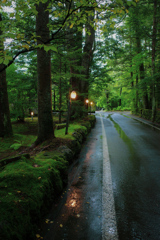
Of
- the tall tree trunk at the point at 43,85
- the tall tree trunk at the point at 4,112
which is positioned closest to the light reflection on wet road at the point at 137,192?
the tall tree trunk at the point at 43,85

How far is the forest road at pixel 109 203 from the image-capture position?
222 centimetres

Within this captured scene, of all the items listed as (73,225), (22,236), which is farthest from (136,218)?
(22,236)

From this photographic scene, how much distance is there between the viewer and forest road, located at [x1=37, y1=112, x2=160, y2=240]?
222cm

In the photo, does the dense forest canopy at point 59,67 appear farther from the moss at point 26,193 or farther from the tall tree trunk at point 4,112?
the moss at point 26,193

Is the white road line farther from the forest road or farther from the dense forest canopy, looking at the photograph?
the dense forest canopy

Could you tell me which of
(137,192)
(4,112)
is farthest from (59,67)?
(137,192)

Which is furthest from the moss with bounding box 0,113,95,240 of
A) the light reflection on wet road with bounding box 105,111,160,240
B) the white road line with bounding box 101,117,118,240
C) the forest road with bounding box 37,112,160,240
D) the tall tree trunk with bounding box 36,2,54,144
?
the tall tree trunk with bounding box 36,2,54,144

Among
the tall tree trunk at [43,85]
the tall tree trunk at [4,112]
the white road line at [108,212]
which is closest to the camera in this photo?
the white road line at [108,212]

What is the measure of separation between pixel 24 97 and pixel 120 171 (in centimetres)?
1433

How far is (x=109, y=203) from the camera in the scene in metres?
2.90

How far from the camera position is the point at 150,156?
559 cm

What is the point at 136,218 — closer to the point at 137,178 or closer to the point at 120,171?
the point at 137,178

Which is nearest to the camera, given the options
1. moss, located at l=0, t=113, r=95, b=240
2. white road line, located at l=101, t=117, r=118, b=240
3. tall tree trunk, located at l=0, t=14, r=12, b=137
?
moss, located at l=0, t=113, r=95, b=240

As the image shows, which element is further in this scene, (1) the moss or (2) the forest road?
(2) the forest road
